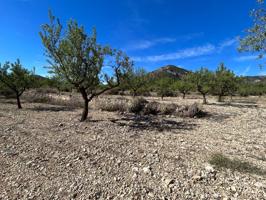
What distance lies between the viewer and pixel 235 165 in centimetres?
532

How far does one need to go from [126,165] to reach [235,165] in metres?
3.55

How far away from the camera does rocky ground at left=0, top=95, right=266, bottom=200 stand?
4.10m

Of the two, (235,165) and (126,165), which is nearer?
(235,165)

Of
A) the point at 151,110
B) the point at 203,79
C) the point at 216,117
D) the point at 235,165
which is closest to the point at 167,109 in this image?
the point at 151,110

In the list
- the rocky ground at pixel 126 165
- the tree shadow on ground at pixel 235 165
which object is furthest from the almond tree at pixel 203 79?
the tree shadow on ground at pixel 235 165

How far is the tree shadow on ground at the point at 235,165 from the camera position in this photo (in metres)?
5.03

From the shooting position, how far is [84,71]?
37.2ft

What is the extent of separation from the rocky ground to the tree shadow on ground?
5 centimetres

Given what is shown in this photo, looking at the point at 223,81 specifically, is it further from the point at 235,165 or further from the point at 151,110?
the point at 235,165

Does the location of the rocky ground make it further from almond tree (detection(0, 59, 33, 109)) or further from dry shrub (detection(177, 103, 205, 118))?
almond tree (detection(0, 59, 33, 109))

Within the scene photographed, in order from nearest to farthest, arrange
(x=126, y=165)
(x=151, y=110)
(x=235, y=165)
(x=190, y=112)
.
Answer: (x=235, y=165) → (x=126, y=165) → (x=190, y=112) → (x=151, y=110)

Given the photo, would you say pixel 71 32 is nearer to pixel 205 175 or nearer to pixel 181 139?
pixel 181 139

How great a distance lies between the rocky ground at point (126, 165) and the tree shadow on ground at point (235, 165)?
0.18 feet

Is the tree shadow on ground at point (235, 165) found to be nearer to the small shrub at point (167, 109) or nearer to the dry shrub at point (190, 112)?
the dry shrub at point (190, 112)
